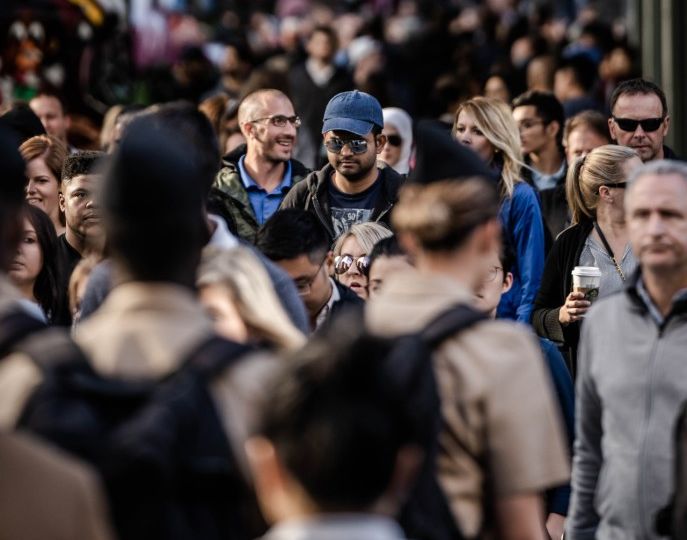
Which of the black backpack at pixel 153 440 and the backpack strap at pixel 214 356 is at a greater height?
the backpack strap at pixel 214 356

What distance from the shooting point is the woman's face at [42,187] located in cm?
906

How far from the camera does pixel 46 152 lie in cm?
925

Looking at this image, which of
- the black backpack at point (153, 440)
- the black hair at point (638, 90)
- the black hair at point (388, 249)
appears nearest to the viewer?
the black backpack at point (153, 440)

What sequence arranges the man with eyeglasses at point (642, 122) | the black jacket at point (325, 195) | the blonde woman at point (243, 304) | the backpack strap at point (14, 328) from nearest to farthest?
the backpack strap at point (14, 328), the blonde woman at point (243, 304), the black jacket at point (325, 195), the man with eyeglasses at point (642, 122)

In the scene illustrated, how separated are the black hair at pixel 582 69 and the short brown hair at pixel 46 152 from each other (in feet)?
20.8

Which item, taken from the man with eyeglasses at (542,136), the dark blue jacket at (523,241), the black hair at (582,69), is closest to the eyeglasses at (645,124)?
the dark blue jacket at (523,241)

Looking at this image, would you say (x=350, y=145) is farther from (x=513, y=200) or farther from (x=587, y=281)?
(x=587, y=281)

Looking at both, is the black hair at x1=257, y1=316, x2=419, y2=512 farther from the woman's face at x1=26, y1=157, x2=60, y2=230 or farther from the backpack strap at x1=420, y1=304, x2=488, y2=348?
the woman's face at x1=26, y1=157, x2=60, y2=230

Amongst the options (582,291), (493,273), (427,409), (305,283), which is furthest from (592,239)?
(427,409)

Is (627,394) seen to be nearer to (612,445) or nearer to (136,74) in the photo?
(612,445)

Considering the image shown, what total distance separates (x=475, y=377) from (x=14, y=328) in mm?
1088

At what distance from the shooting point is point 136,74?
17.2 meters

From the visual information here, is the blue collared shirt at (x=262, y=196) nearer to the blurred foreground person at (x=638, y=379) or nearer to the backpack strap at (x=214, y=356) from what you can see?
the blurred foreground person at (x=638, y=379)

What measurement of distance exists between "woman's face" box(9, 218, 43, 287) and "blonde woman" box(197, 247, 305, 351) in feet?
9.12
